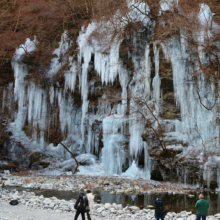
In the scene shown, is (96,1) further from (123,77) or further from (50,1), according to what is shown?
(123,77)

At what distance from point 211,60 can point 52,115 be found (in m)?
10.7

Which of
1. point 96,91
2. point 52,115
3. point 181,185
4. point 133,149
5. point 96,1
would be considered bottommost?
point 181,185

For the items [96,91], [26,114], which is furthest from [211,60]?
[26,114]

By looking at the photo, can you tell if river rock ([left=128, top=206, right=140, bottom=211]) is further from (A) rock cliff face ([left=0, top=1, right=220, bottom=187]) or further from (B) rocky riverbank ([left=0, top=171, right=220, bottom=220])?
(A) rock cliff face ([left=0, top=1, right=220, bottom=187])

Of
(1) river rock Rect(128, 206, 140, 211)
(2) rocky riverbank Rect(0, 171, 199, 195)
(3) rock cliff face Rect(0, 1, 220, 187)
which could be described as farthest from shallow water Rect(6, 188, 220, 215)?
(3) rock cliff face Rect(0, 1, 220, 187)

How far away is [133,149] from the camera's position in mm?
14344

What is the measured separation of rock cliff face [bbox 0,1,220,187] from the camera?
1234 cm

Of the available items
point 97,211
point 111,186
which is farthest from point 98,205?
point 111,186

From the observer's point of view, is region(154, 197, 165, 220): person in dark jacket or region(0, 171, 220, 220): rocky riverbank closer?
region(154, 197, 165, 220): person in dark jacket

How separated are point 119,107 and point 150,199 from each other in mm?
7526

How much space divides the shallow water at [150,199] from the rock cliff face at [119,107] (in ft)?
8.40

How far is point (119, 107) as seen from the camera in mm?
15531

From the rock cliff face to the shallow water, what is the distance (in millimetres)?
2559

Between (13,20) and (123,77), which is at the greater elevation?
(13,20)
